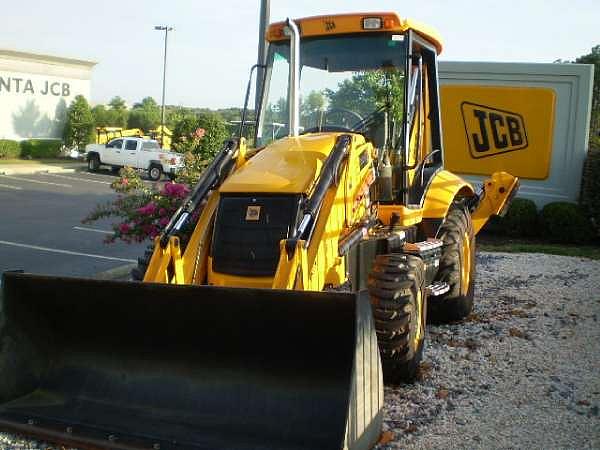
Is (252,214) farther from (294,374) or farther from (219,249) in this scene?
(294,374)

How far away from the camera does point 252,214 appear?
510 cm

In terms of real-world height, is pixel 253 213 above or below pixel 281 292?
above

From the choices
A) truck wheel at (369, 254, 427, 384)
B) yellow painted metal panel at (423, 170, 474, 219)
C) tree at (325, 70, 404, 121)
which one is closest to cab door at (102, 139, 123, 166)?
yellow painted metal panel at (423, 170, 474, 219)

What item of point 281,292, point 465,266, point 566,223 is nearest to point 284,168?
point 281,292

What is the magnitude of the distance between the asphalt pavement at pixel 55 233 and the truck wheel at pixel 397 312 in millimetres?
5557

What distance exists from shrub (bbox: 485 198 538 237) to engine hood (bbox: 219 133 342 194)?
Result: 8.79 m

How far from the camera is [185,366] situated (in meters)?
4.48

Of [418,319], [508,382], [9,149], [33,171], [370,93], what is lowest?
[508,382]

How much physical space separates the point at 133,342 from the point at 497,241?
33.8 ft

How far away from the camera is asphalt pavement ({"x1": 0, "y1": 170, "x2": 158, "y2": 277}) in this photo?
1044cm

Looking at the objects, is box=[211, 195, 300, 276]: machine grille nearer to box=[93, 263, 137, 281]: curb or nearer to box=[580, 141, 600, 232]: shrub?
box=[93, 263, 137, 281]: curb

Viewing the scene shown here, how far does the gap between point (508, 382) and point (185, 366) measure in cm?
256

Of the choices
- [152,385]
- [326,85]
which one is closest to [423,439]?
[152,385]

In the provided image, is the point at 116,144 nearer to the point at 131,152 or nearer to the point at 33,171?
the point at 131,152
